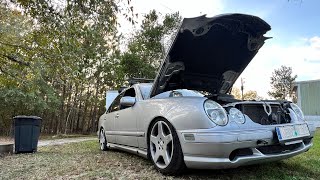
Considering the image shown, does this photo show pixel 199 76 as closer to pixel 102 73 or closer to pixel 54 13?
pixel 54 13

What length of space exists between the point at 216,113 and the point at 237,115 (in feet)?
0.80

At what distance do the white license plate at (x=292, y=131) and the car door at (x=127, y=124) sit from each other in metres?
1.91

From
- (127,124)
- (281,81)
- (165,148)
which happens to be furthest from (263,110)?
(281,81)

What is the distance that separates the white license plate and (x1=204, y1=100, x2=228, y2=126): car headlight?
61cm

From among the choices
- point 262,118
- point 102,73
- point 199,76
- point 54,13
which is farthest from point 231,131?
point 102,73

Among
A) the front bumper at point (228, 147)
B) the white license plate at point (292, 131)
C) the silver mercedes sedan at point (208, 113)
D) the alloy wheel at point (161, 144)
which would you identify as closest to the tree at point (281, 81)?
the silver mercedes sedan at point (208, 113)

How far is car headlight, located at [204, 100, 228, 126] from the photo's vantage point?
109 inches

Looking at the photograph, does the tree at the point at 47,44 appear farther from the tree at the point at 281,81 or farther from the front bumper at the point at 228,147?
the tree at the point at 281,81

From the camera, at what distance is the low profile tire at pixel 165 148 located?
118 inches

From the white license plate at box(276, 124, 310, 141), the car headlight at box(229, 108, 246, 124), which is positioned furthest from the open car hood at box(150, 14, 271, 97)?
the white license plate at box(276, 124, 310, 141)

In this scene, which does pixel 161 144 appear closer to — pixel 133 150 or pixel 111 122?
pixel 133 150

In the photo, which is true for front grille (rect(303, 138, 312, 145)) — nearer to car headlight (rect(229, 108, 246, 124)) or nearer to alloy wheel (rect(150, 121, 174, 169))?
car headlight (rect(229, 108, 246, 124))

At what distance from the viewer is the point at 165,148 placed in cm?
323

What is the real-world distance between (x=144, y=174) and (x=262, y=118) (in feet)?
4.86
